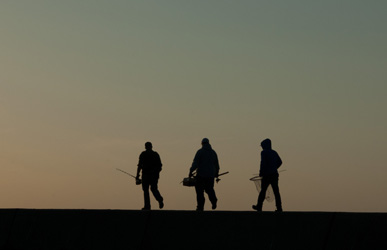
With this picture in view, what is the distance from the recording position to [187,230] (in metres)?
15.5

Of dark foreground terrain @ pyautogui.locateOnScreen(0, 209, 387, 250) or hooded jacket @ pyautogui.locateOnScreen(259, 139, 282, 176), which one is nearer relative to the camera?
dark foreground terrain @ pyautogui.locateOnScreen(0, 209, 387, 250)

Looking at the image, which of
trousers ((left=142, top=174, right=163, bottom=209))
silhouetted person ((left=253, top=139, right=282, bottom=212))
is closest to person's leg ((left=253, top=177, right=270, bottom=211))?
silhouetted person ((left=253, top=139, right=282, bottom=212))

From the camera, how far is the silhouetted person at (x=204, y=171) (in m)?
22.4

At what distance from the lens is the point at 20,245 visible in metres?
17.2

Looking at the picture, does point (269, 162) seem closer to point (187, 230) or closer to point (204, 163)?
point (204, 163)

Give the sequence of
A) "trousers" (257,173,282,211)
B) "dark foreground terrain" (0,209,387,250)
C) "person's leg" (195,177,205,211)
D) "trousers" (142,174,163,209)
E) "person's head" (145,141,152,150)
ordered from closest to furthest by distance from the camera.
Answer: "dark foreground terrain" (0,209,387,250) → "trousers" (257,173,282,211) → "person's leg" (195,177,205,211) → "person's head" (145,141,152,150) → "trousers" (142,174,163,209)

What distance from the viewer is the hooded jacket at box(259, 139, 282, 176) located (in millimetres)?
20984

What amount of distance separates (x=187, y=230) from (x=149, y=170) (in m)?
8.44

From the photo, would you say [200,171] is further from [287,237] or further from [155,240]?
[287,237]

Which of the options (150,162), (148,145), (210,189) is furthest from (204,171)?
(148,145)

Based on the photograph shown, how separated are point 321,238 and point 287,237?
48cm

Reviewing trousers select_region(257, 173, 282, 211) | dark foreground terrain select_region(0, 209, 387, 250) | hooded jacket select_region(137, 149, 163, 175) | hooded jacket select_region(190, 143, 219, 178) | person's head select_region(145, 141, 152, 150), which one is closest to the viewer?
dark foreground terrain select_region(0, 209, 387, 250)

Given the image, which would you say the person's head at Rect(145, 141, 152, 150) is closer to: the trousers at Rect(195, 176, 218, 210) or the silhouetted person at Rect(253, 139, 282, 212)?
the trousers at Rect(195, 176, 218, 210)

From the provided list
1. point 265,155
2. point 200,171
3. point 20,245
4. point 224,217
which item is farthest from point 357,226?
point 200,171
